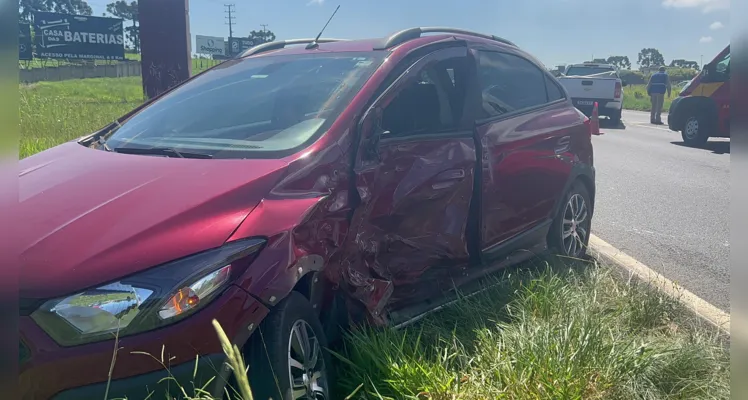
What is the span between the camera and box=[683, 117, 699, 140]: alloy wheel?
47.2 ft

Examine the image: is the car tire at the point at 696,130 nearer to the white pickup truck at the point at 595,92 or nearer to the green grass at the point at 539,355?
the white pickup truck at the point at 595,92

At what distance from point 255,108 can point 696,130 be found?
544 inches

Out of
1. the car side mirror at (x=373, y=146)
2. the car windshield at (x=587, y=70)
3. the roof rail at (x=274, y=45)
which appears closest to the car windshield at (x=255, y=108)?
the car side mirror at (x=373, y=146)

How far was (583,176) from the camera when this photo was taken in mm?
5004

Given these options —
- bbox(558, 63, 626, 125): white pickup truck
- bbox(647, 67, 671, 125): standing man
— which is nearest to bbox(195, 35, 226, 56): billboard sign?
bbox(647, 67, 671, 125): standing man

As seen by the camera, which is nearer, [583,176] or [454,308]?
[454,308]

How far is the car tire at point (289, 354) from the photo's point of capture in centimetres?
225

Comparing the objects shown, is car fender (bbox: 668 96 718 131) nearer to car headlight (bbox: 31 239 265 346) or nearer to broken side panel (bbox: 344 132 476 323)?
broken side panel (bbox: 344 132 476 323)

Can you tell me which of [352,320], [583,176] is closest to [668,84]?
[583,176]

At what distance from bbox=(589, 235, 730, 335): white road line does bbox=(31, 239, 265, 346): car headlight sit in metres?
2.62

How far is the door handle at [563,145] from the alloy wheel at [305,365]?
2.77 metres

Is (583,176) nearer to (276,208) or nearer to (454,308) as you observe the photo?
(454,308)

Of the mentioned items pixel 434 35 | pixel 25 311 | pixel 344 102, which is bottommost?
pixel 25 311

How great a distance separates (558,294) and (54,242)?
260 cm
